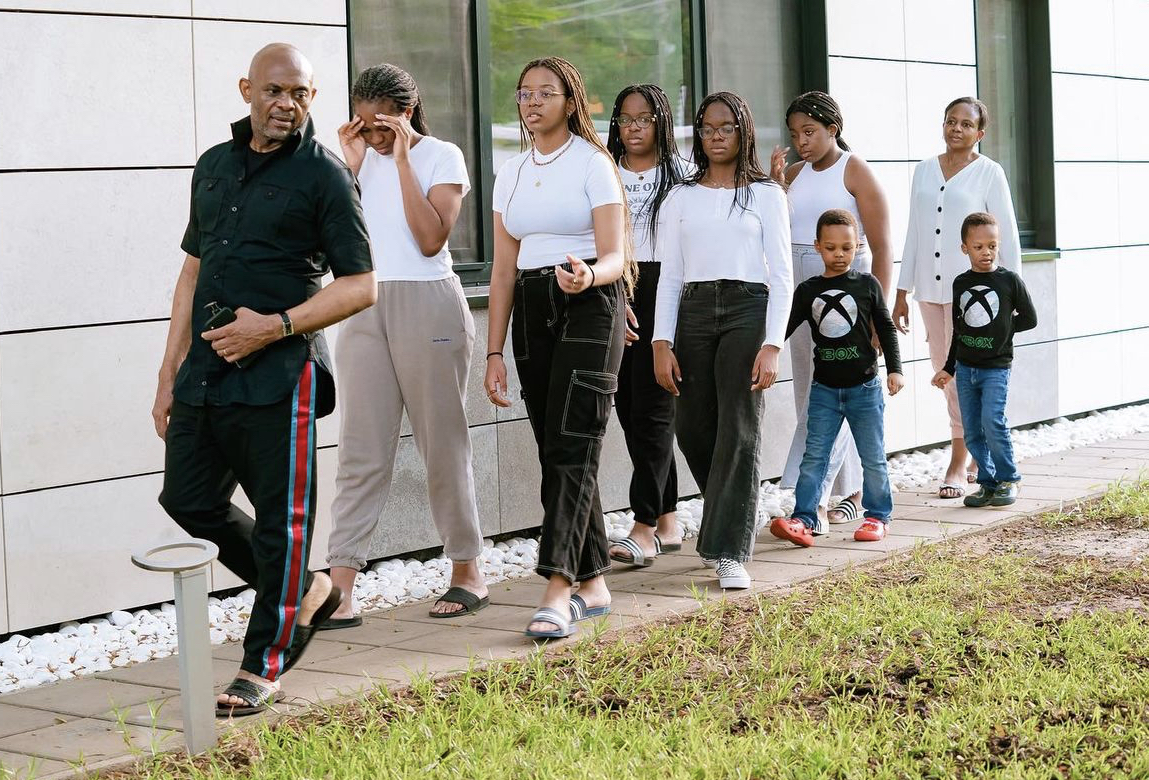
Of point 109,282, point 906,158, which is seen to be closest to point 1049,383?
point 906,158

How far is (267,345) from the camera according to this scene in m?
4.70

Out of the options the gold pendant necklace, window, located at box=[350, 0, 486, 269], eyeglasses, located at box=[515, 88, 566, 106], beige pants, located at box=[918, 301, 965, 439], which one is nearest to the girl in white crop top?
beige pants, located at box=[918, 301, 965, 439]

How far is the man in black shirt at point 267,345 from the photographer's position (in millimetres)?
4703

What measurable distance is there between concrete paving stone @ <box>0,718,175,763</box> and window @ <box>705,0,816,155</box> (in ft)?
19.6

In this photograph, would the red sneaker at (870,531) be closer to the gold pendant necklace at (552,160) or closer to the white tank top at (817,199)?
the white tank top at (817,199)

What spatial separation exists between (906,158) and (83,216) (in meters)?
6.17

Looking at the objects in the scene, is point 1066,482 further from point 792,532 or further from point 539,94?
point 539,94

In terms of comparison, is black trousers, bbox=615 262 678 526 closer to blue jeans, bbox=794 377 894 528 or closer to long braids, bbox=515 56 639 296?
blue jeans, bbox=794 377 894 528

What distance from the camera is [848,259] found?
293 inches

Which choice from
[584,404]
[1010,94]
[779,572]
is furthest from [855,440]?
[1010,94]

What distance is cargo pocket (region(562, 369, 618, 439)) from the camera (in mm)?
5641

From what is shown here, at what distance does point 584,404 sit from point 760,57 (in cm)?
494

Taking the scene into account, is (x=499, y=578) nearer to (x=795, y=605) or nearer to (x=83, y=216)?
(x=795, y=605)

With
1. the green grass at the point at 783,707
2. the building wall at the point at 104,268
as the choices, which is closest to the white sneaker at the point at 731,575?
the green grass at the point at 783,707
